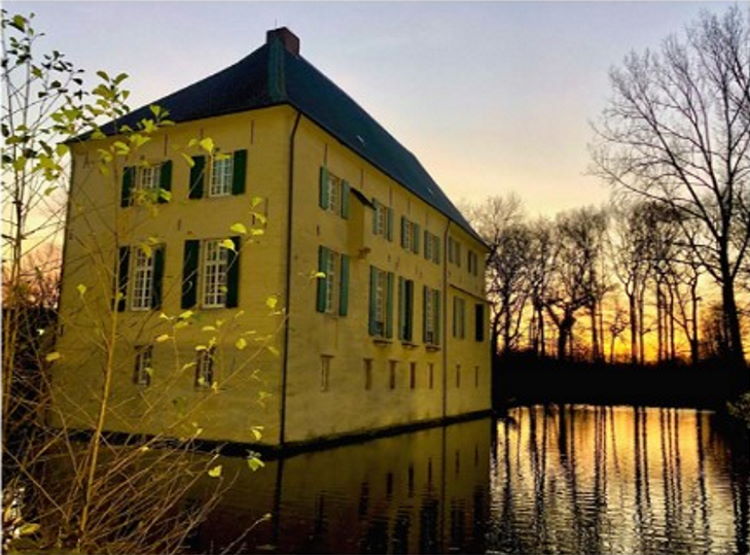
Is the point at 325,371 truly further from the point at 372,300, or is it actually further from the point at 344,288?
the point at 372,300

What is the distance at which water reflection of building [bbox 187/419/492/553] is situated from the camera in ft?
24.6

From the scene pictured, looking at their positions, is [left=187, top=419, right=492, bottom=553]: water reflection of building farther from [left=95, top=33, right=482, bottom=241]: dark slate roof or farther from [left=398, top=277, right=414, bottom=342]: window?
[left=95, top=33, right=482, bottom=241]: dark slate roof

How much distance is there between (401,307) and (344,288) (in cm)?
475

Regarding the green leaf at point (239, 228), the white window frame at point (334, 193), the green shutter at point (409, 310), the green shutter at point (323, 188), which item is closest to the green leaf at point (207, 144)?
the green leaf at point (239, 228)

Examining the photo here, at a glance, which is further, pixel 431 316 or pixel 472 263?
pixel 472 263

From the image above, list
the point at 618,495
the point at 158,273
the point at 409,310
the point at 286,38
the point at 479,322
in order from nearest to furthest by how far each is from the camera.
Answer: the point at 618,495
the point at 158,273
the point at 286,38
the point at 409,310
the point at 479,322

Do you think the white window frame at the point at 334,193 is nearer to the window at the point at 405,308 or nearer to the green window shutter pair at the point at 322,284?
the green window shutter pair at the point at 322,284

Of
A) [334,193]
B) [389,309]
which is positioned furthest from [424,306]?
[334,193]

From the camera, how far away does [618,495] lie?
10984 mm

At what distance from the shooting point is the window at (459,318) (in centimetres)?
2881

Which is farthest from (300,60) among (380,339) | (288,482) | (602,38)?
(602,38)

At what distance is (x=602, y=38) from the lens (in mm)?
6680

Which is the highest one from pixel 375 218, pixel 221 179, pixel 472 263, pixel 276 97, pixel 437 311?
pixel 276 97

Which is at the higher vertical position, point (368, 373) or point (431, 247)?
point (431, 247)
